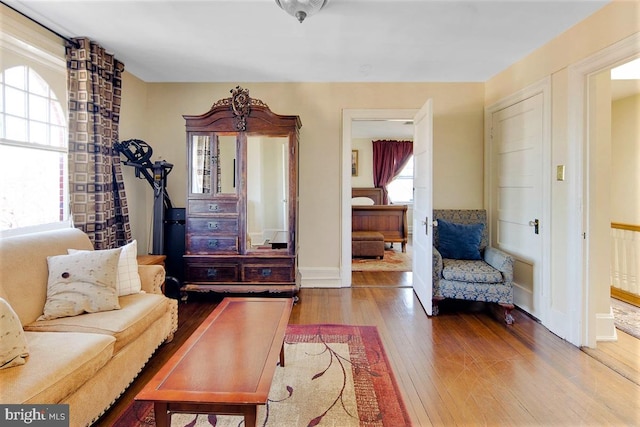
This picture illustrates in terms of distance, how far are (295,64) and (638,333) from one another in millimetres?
4002

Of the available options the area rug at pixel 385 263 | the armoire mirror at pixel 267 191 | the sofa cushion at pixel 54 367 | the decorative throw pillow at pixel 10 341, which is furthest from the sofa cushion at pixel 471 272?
the decorative throw pillow at pixel 10 341

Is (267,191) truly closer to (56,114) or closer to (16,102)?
(56,114)

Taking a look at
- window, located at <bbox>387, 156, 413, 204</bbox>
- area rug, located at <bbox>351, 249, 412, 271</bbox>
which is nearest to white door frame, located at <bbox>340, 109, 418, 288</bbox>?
area rug, located at <bbox>351, 249, 412, 271</bbox>

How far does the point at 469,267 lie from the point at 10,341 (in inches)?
130

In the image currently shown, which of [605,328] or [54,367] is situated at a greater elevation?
[54,367]

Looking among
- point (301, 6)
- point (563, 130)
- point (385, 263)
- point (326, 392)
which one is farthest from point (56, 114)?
point (385, 263)

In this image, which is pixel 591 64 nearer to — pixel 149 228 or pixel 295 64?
pixel 295 64

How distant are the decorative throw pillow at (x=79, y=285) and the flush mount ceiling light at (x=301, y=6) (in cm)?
210

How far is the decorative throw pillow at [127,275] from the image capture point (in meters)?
2.30

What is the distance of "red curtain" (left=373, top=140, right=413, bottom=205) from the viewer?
27.4ft

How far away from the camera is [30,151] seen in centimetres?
257

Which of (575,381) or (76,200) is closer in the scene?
(575,381)

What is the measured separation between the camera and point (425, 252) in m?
3.29

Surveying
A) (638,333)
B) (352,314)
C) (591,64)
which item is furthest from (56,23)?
(638,333)
